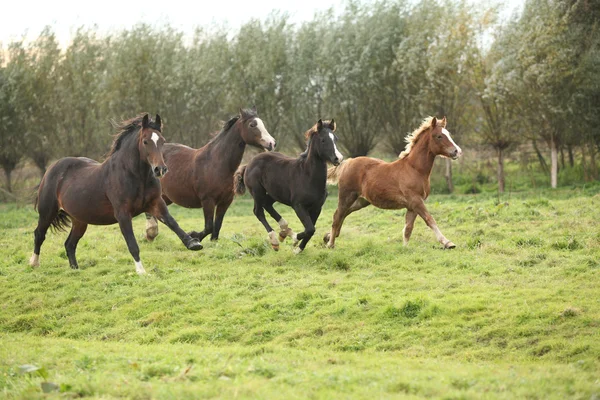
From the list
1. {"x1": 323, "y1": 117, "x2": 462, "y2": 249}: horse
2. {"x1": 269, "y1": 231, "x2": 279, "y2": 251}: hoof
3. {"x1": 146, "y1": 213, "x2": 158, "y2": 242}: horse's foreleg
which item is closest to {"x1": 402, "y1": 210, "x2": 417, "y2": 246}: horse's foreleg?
{"x1": 323, "y1": 117, "x2": 462, "y2": 249}: horse

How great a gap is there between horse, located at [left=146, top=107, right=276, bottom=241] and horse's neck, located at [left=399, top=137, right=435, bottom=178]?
9.50 ft

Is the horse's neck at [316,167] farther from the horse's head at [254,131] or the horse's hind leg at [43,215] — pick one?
the horse's hind leg at [43,215]

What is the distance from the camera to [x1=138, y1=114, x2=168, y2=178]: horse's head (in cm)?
1198

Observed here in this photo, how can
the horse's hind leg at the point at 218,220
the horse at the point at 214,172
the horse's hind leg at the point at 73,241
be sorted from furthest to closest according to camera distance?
the horse's hind leg at the point at 218,220
the horse at the point at 214,172
the horse's hind leg at the point at 73,241

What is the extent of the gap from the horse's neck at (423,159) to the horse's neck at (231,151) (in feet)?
11.2

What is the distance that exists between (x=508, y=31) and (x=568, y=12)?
577cm

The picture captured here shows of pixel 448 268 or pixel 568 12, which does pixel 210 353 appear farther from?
pixel 568 12

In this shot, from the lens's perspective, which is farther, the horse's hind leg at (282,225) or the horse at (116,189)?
the horse's hind leg at (282,225)

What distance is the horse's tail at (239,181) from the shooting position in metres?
15.1

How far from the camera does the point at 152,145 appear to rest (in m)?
12.2

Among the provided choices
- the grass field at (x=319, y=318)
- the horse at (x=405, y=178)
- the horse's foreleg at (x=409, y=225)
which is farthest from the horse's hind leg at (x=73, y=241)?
the horse's foreleg at (x=409, y=225)

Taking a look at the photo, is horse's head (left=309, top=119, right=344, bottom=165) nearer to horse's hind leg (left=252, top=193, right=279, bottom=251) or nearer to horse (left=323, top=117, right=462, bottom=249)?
horse (left=323, top=117, right=462, bottom=249)

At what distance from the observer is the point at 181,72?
38344mm

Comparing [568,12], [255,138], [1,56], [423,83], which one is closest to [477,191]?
[423,83]
